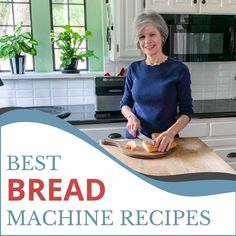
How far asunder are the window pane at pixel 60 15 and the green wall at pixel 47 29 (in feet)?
0.21

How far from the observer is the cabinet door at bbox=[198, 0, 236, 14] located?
7.53 feet

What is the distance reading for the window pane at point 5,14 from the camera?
2.60m

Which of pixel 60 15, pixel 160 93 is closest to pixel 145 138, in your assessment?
pixel 160 93

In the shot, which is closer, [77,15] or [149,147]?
[149,147]

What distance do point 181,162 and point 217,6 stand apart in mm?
1650

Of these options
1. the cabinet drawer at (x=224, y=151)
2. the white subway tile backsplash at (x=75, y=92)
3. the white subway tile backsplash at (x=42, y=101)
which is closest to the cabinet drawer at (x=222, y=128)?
the cabinet drawer at (x=224, y=151)

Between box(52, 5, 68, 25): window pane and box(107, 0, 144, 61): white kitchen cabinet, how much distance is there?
19.5 inches

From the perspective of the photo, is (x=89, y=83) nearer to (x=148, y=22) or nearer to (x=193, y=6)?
(x=193, y=6)

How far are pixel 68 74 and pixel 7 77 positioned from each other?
50 cm

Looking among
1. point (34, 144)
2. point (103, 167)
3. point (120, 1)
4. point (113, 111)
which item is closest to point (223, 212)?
point (103, 167)

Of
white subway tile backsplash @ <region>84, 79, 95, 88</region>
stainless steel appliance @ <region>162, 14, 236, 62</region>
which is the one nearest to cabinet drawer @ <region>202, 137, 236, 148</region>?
stainless steel appliance @ <region>162, 14, 236, 62</region>

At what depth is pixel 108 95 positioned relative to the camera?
88.4 inches

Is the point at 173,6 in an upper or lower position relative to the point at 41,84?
upper

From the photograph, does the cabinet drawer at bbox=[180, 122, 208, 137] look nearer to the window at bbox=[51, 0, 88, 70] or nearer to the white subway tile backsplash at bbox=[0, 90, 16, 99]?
the window at bbox=[51, 0, 88, 70]
